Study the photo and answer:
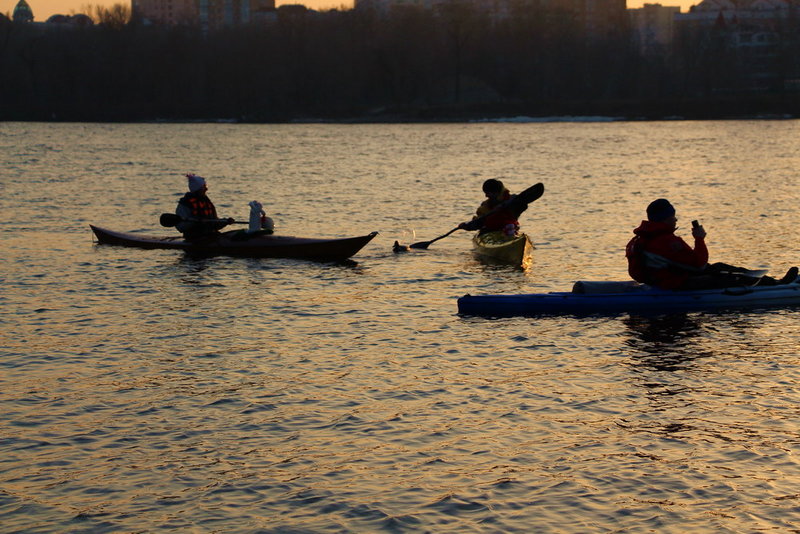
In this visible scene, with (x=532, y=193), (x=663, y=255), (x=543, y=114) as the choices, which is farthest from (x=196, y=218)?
(x=543, y=114)

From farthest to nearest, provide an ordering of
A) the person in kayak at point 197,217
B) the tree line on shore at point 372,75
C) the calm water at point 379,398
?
the tree line on shore at point 372,75
the person in kayak at point 197,217
the calm water at point 379,398

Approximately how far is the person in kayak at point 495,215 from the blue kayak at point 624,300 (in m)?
5.02

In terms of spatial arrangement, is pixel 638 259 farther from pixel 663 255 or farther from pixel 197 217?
pixel 197 217

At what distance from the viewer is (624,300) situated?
49.1ft

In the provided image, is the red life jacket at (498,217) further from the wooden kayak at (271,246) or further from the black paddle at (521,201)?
the wooden kayak at (271,246)

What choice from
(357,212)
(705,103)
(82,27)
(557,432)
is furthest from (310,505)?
(82,27)

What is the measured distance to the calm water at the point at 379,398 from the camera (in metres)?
8.39

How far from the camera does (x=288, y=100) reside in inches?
5054

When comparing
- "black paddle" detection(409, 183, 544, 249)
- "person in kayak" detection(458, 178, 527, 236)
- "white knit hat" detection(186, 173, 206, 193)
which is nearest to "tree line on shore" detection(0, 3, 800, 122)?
"person in kayak" detection(458, 178, 527, 236)

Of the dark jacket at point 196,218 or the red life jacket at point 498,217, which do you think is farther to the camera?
the dark jacket at point 196,218

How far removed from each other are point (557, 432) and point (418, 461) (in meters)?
1.46

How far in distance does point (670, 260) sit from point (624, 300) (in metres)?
0.81

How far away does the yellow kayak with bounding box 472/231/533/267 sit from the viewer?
64.9ft

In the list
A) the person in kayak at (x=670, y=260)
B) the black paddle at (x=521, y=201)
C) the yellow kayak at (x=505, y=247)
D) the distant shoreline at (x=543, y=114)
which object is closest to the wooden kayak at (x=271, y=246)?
the black paddle at (x=521, y=201)
